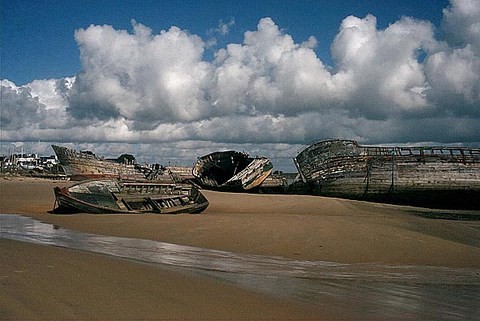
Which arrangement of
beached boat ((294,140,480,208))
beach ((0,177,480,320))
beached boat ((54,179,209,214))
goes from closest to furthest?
1. beach ((0,177,480,320))
2. beached boat ((54,179,209,214))
3. beached boat ((294,140,480,208))

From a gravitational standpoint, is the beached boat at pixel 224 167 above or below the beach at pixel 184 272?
above

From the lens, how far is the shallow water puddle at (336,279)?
5.08 metres

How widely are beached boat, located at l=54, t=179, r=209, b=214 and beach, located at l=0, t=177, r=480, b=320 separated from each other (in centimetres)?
81

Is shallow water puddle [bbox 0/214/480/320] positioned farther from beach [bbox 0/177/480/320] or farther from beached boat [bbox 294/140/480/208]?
beached boat [bbox 294/140/480/208]

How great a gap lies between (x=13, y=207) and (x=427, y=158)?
19.0 meters

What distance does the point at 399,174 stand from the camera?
78.6ft

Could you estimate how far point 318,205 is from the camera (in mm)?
20969

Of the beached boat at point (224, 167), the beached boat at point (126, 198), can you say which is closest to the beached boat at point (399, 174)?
the beached boat at point (224, 167)

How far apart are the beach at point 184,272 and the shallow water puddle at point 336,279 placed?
414mm

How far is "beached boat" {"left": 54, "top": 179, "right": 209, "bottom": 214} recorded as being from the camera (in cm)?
1543

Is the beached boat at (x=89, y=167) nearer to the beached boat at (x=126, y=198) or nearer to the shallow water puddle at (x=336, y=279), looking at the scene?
the beached boat at (x=126, y=198)

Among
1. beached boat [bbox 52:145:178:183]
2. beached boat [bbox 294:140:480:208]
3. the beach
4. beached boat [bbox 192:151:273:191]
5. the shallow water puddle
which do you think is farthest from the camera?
beached boat [bbox 52:145:178:183]

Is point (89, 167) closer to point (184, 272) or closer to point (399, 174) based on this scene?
point (399, 174)

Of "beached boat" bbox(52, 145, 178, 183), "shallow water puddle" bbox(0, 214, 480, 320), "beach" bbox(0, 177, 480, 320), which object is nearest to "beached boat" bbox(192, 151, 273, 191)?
"beached boat" bbox(52, 145, 178, 183)
